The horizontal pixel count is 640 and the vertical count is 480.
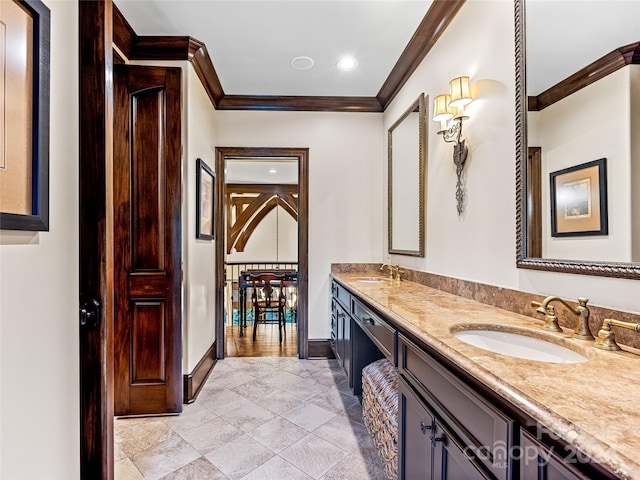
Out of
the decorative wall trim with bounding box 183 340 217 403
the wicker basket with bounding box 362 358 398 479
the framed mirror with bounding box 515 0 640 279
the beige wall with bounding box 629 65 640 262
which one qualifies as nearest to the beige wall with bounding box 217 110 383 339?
the decorative wall trim with bounding box 183 340 217 403

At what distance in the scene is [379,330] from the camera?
1.77 metres

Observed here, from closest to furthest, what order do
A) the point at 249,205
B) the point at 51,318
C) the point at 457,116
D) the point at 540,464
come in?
1. the point at 540,464
2. the point at 51,318
3. the point at 457,116
4. the point at 249,205

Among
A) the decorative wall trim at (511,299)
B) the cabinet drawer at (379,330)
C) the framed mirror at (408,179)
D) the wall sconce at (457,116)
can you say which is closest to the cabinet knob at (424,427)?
the cabinet drawer at (379,330)

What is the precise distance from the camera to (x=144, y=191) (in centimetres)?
Answer: 243

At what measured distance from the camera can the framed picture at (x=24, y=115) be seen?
30.5 inches

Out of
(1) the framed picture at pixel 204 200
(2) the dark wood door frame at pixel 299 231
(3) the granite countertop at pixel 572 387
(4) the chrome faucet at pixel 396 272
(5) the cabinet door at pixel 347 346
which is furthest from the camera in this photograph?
(2) the dark wood door frame at pixel 299 231

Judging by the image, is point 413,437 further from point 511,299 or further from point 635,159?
point 635,159

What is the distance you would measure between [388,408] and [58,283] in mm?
1549

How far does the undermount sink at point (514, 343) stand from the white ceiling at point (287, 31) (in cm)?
206

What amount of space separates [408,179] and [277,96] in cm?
171

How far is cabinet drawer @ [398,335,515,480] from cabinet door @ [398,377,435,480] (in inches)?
3.1

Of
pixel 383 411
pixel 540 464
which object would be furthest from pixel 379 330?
pixel 540 464

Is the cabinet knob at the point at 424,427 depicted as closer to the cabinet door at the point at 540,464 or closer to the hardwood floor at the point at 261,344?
the cabinet door at the point at 540,464

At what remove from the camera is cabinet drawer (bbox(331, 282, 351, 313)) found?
2.68 m
